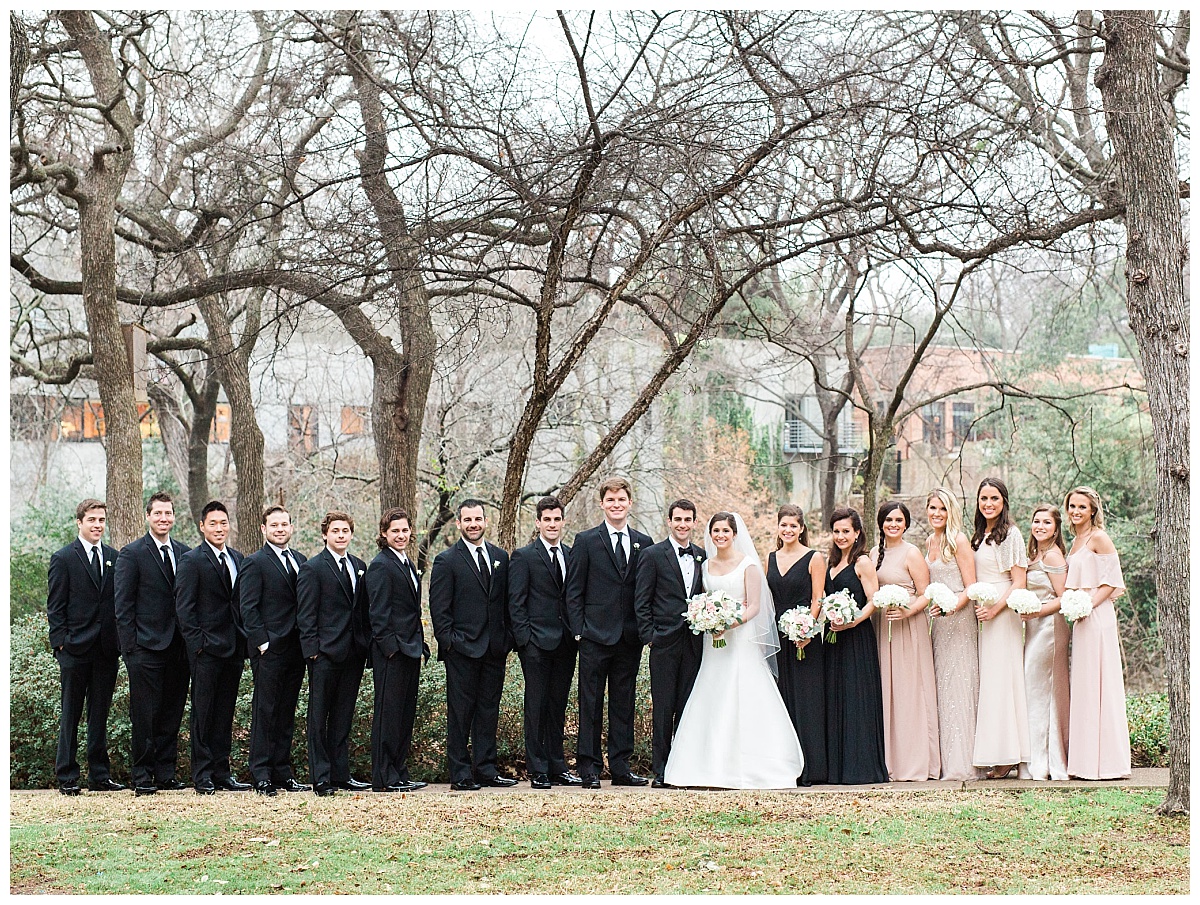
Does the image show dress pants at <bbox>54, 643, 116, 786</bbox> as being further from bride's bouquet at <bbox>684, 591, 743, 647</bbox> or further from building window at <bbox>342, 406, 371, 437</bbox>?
building window at <bbox>342, 406, 371, 437</bbox>

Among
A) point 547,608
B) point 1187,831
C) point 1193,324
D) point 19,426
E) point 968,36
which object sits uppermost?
point 968,36

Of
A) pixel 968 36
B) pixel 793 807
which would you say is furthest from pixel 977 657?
pixel 968 36

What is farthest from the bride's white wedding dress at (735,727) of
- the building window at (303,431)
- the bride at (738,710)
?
the building window at (303,431)

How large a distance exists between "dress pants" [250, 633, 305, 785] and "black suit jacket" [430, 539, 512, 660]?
1.00 meters

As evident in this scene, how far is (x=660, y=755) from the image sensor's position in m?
8.96

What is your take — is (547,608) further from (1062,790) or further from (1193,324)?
(1193,324)

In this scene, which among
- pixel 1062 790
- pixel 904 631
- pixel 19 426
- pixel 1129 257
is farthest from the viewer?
pixel 19 426

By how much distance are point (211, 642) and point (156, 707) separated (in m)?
0.68

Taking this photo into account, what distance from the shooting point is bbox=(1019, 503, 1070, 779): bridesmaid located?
29.8ft

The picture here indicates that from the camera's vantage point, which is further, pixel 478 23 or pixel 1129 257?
pixel 478 23

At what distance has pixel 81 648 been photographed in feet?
29.6

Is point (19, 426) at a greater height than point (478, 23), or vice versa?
point (478, 23)

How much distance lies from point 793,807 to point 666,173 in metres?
4.70

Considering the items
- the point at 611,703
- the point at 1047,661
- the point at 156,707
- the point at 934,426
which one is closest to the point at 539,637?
the point at 611,703
